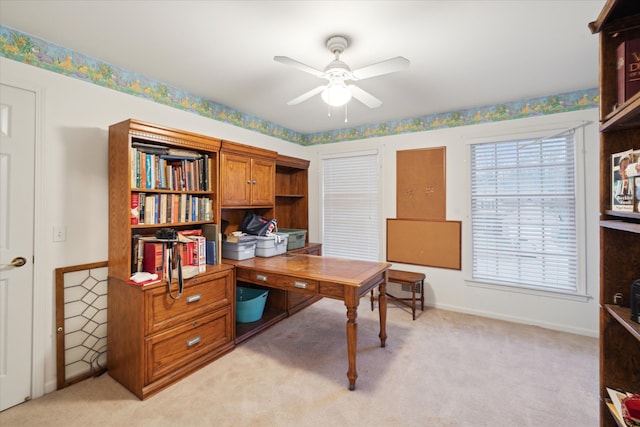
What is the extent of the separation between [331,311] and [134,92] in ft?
10.3

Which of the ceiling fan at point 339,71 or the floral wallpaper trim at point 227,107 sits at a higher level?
the floral wallpaper trim at point 227,107

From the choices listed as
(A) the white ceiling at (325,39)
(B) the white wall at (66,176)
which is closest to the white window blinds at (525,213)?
(A) the white ceiling at (325,39)

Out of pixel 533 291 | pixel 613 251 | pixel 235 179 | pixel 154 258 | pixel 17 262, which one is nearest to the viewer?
pixel 613 251

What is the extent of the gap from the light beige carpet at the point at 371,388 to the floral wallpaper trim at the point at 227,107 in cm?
237

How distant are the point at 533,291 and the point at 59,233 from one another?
177 inches

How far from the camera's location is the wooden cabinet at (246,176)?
9.01 feet

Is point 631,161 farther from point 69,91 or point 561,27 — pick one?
point 69,91

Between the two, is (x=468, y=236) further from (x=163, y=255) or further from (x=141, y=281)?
(x=141, y=281)

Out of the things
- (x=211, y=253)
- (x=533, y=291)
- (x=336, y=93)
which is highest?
(x=336, y=93)

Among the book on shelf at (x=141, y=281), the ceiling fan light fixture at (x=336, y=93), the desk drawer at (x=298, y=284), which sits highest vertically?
the ceiling fan light fixture at (x=336, y=93)

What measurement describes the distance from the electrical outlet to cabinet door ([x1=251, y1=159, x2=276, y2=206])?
1.55m

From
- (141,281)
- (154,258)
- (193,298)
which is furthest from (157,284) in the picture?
(193,298)

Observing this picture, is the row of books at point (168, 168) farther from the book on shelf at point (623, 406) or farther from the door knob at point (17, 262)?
the book on shelf at point (623, 406)

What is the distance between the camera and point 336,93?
6.61 feet
